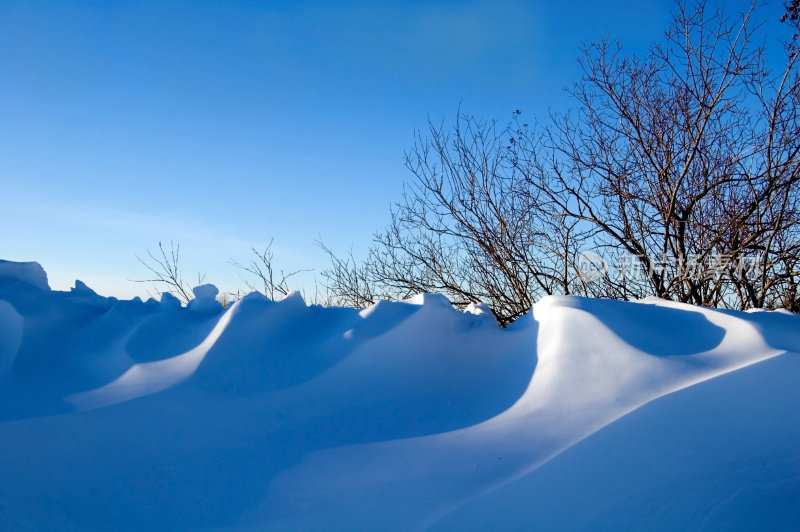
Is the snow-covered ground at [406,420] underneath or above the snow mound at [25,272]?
underneath

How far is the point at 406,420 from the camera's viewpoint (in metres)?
1.50

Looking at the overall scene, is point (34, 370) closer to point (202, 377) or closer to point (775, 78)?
point (202, 377)

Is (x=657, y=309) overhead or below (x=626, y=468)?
overhead

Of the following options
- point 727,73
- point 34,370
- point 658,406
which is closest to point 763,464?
point 658,406

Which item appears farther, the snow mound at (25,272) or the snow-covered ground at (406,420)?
the snow mound at (25,272)

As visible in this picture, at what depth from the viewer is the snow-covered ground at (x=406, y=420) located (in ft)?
3.80

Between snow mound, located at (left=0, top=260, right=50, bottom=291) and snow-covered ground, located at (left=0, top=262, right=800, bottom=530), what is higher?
snow mound, located at (left=0, top=260, right=50, bottom=291)

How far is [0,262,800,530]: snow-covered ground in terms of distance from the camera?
1.16m

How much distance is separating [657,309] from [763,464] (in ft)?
2.36

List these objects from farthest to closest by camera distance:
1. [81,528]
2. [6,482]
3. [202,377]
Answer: [202,377] → [6,482] → [81,528]

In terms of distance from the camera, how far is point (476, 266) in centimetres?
470

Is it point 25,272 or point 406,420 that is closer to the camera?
point 406,420

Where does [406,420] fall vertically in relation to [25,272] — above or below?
below

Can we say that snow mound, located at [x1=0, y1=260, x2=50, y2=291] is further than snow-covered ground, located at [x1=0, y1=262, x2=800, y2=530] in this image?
Yes
